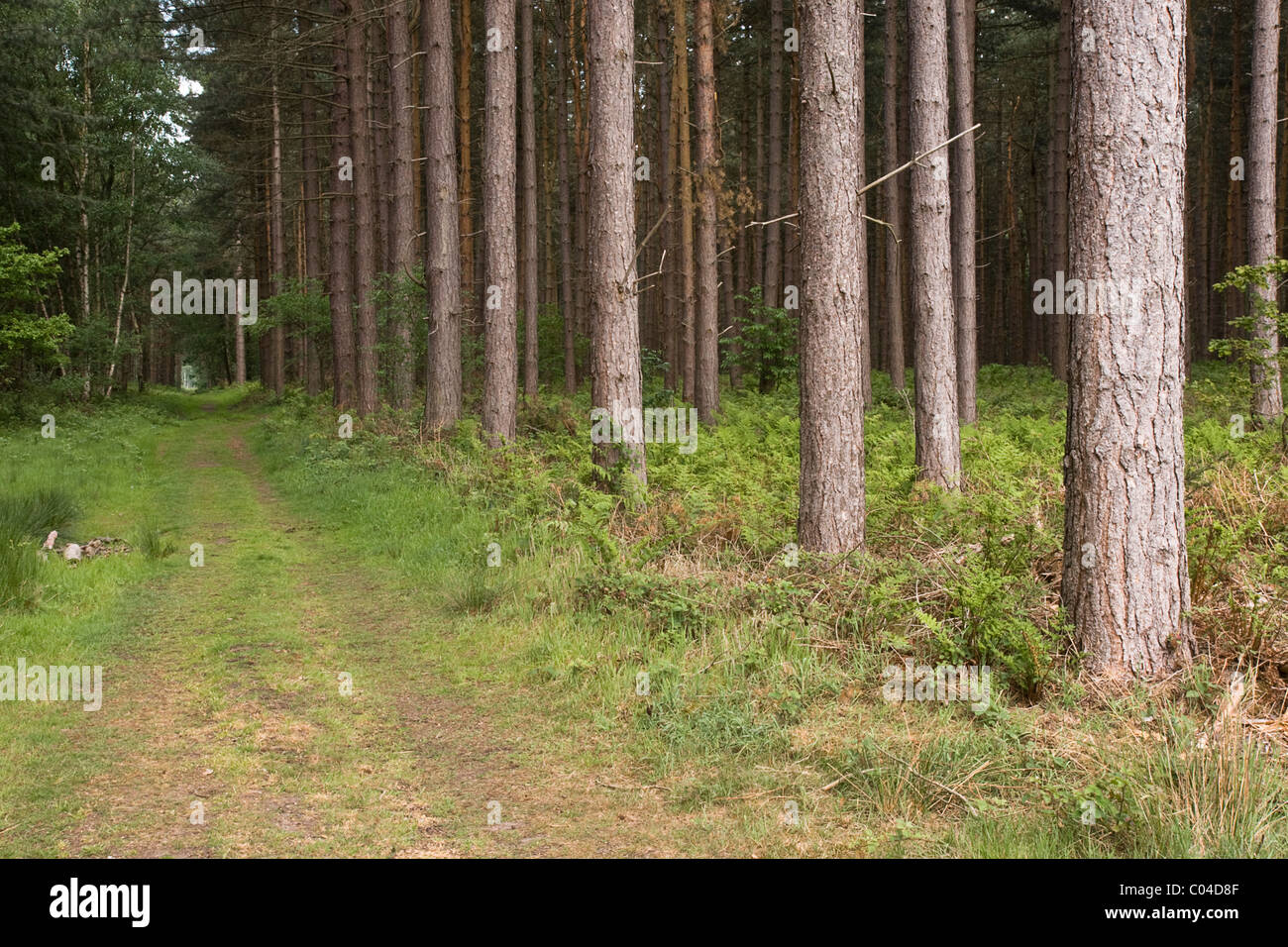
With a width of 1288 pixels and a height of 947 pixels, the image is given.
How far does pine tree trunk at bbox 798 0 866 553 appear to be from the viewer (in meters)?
8.12

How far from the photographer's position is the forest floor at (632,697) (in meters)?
4.59

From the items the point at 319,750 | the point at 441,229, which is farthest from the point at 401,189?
the point at 319,750

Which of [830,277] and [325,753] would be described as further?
[830,277]

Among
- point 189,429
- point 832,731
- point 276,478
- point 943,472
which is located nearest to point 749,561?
point 832,731

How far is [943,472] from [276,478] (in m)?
11.8

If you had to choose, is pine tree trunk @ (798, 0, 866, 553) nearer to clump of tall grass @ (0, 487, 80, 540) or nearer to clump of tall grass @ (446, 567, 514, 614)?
clump of tall grass @ (446, 567, 514, 614)

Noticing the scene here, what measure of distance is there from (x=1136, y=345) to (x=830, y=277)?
2890mm

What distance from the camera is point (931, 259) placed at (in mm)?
12188

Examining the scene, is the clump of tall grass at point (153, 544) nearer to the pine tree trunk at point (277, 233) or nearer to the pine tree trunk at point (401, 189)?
the pine tree trunk at point (401, 189)

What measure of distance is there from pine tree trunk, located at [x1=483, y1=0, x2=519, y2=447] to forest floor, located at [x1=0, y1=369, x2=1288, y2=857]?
4317 millimetres

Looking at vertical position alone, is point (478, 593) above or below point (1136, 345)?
below

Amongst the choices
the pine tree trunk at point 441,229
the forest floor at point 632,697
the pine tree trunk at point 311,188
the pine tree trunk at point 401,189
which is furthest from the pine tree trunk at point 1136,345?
the pine tree trunk at point 311,188

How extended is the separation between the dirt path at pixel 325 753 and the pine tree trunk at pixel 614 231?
3.36 meters

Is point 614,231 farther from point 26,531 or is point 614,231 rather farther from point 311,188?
point 311,188
